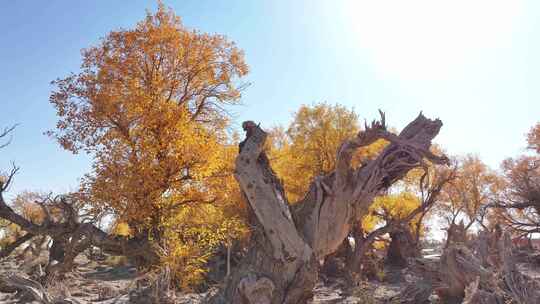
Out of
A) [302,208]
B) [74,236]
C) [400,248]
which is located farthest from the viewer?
[400,248]

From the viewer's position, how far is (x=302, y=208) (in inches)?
392

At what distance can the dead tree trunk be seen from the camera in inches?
343

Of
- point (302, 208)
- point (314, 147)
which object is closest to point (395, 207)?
point (314, 147)

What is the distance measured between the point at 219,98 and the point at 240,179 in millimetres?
7790

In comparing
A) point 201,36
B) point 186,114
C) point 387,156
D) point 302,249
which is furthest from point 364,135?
point 201,36

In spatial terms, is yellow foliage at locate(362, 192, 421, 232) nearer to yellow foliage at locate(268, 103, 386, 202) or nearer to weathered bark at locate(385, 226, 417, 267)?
weathered bark at locate(385, 226, 417, 267)

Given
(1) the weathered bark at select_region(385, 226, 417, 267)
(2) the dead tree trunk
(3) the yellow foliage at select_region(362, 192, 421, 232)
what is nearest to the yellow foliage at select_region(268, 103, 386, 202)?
(3) the yellow foliage at select_region(362, 192, 421, 232)

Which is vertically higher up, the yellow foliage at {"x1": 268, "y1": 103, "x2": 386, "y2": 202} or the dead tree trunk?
the yellow foliage at {"x1": 268, "y1": 103, "x2": 386, "y2": 202}

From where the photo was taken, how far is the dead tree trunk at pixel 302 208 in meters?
8.71

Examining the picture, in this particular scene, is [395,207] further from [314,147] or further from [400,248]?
[314,147]

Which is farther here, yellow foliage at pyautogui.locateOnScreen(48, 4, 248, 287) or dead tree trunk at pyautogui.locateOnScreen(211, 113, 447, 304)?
yellow foliage at pyautogui.locateOnScreen(48, 4, 248, 287)

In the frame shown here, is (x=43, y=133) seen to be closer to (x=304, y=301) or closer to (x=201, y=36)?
(x=201, y=36)

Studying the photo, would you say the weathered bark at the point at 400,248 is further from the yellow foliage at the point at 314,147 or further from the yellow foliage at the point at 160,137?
the yellow foliage at the point at 160,137

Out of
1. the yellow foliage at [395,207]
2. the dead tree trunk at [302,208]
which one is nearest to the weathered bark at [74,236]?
the dead tree trunk at [302,208]
